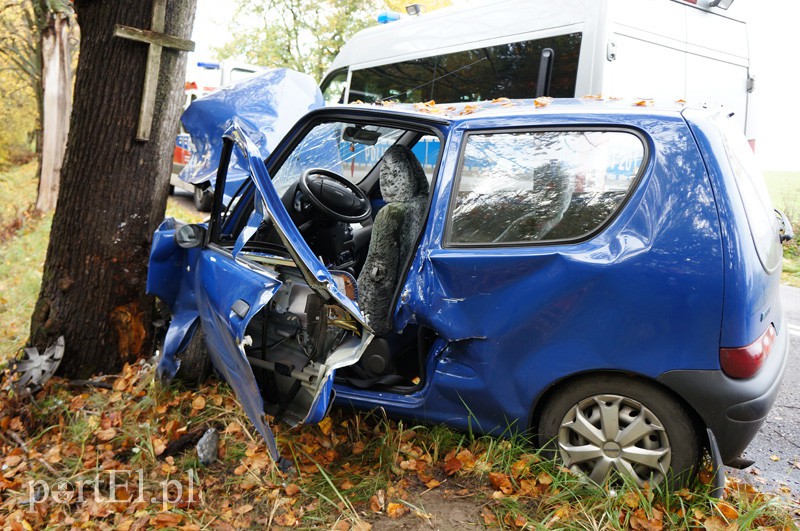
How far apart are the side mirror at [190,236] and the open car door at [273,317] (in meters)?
0.03

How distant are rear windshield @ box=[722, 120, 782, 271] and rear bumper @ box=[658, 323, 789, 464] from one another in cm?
48

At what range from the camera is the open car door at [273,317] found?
Result: 99.6 inches

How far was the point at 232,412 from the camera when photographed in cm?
349

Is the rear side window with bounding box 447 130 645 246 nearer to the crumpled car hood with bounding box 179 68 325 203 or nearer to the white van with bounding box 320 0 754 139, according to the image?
the crumpled car hood with bounding box 179 68 325 203

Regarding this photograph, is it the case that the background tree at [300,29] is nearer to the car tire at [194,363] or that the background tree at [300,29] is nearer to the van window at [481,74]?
the van window at [481,74]

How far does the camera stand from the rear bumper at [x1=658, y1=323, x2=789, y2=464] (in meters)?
2.28

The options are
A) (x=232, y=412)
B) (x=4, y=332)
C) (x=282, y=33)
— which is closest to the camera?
(x=232, y=412)

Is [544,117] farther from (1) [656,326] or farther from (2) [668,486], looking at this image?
(2) [668,486]

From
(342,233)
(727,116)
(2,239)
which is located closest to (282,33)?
(2,239)

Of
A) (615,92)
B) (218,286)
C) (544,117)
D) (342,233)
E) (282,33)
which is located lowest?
(218,286)

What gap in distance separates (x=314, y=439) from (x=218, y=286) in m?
0.97

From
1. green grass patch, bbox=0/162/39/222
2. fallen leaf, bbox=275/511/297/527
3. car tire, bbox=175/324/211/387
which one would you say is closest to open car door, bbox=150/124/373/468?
fallen leaf, bbox=275/511/297/527

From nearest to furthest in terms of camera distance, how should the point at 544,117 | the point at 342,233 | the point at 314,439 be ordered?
the point at 544,117
the point at 314,439
the point at 342,233

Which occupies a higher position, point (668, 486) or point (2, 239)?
point (2, 239)
